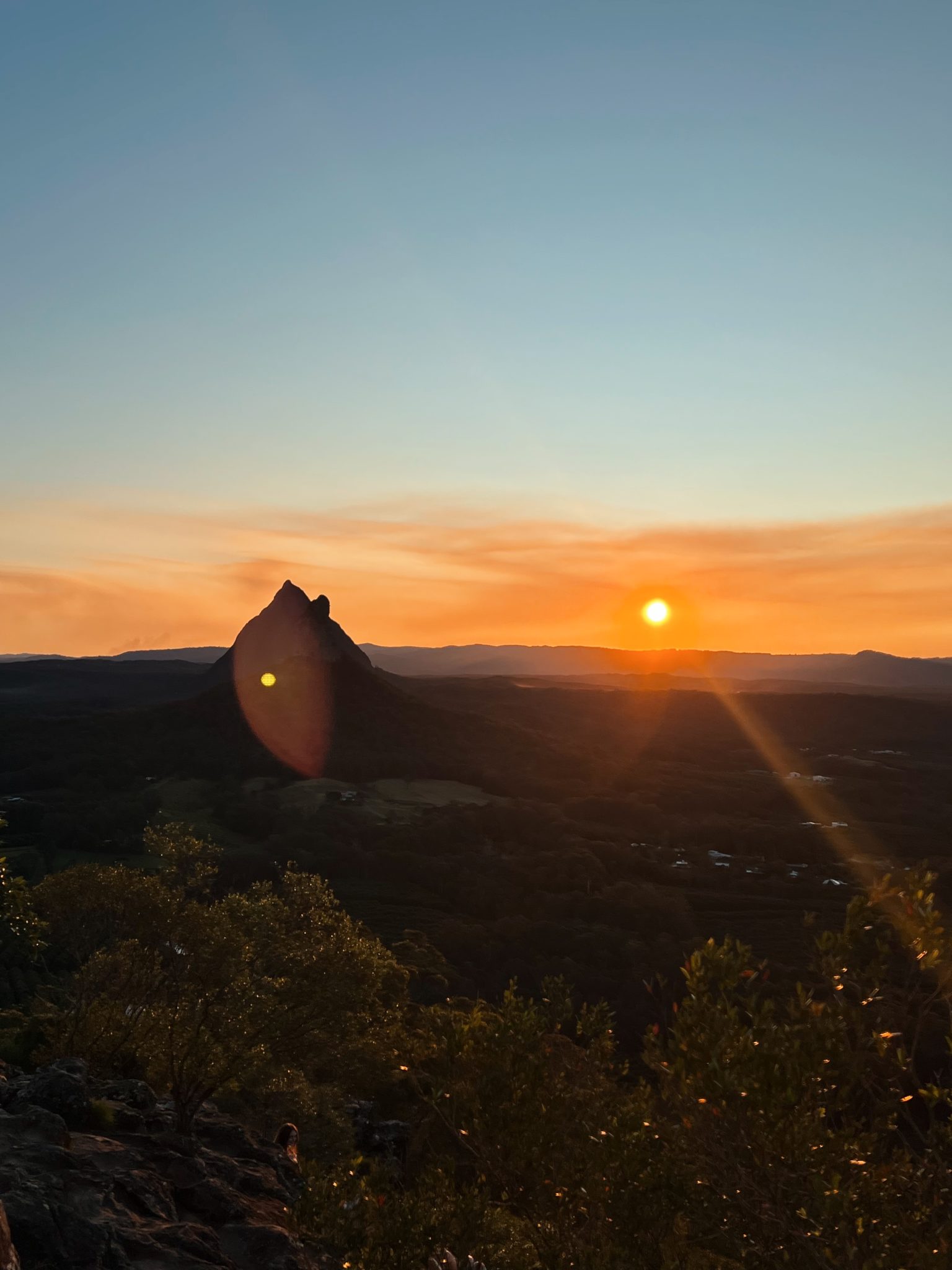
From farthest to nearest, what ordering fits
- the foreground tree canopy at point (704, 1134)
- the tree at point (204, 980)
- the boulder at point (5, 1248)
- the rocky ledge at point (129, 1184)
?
the tree at point (204, 980), the rocky ledge at point (129, 1184), the boulder at point (5, 1248), the foreground tree canopy at point (704, 1134)

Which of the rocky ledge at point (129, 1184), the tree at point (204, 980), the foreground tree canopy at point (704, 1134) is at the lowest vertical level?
the rocky ledge at point (129, 1184)

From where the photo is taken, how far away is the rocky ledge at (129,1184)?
79.3 ft

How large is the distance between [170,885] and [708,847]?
152111 millimetres

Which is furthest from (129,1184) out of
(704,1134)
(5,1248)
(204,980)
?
(704,1134)

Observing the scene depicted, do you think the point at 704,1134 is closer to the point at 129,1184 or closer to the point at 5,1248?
the point at 5,1248

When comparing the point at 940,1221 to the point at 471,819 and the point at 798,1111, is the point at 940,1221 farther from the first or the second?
the point at 471,819

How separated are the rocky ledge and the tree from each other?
184 cm

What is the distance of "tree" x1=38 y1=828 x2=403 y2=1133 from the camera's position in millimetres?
33062

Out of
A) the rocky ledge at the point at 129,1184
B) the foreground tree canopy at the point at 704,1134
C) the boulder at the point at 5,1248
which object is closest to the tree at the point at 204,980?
the rocky ledge at the point at 129,1184

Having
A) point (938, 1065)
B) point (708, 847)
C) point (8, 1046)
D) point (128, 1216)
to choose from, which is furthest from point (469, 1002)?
point (708, 847)

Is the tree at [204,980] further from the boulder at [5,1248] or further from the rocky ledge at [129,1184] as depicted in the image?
the boulder at [5,1248]

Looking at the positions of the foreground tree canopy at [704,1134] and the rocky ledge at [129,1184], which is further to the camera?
the rocky ledge at [129,1184]

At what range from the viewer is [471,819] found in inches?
6816

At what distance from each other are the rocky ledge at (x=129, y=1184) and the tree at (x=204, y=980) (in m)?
1.84
